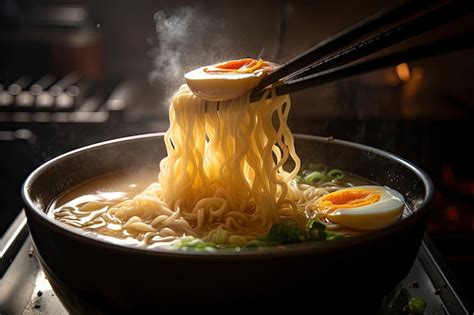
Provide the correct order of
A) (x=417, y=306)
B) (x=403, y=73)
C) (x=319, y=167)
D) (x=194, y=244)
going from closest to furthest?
(x=194, y=244) < (x=417, y=306) < (x=319, y=167) < (x=403, y=73)

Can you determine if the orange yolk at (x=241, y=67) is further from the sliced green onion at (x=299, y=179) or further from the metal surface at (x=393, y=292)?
the metal surface at (x=393, y=292)

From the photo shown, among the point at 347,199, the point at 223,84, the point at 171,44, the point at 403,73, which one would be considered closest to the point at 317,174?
the point at 347,199

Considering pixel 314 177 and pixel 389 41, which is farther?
pixel 314 177

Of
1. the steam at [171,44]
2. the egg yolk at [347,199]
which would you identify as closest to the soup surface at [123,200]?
the egg yolk at [347,199]

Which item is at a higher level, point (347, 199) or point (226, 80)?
point (226, 80)

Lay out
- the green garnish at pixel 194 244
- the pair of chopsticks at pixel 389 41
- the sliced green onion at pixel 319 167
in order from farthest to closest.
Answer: the sliced green onion at pixel 319 167, the green garnish at pixel 194 244, the pair of chopsticks at pixel 389 41

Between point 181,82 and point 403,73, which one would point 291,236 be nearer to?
point 181,82

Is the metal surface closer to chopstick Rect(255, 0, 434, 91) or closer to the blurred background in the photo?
chopstick Rect(255, 0, 434, 91)
